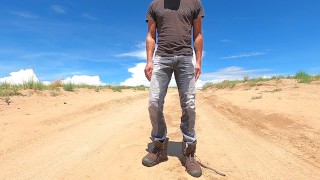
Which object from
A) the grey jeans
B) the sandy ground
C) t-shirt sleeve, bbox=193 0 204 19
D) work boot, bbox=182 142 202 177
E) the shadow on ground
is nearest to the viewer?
work boot, bbox=182 142 202 177

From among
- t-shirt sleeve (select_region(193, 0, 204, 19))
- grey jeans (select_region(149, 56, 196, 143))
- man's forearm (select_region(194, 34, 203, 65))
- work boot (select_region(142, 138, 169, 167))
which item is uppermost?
t-shirt sleeve (select_region(193, 0, 204, 19))

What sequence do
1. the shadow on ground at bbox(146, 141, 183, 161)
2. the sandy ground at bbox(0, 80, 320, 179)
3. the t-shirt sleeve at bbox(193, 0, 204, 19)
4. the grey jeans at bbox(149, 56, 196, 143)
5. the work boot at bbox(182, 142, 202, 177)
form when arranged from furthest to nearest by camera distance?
the shadow on ground at bbox(146, 141, 183, 161) < the t-shirt sleeve at bbox(193, 0, 204, 19) < the grey jeans at bbox(149, 56, 196, 143) < the sandy ground at bbox(0, 80, 320, 179) < the work boot at bbox(182, 142, 202, 177)

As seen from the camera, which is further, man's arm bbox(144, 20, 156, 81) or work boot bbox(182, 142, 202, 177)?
man's arm bbox(144, 20, 156, 81)

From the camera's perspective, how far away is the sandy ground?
13.1 ft

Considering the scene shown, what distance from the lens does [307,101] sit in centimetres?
923

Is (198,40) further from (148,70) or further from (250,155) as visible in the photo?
(250,155)

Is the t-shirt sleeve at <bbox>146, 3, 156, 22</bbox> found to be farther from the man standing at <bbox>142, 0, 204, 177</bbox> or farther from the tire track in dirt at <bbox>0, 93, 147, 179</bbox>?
the tire track in dirt at <bbox>0, 93, 147, 179</bbox>

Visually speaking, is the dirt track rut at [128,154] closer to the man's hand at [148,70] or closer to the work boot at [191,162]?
the work boot at [191,162]

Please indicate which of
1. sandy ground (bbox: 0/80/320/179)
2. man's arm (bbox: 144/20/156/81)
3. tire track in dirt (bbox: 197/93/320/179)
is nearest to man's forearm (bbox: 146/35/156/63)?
man's arm (bbox: 144/20/156/81)

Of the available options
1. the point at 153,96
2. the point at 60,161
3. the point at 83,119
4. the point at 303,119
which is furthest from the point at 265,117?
the point at 60,161

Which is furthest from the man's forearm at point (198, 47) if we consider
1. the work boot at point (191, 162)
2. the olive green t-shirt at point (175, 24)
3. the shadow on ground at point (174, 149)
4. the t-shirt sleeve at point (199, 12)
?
the shadow on ground at point (174, 149)

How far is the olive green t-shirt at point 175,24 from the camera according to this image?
13.5ft

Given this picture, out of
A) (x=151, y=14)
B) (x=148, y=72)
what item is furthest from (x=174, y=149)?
(x=151, y=14)

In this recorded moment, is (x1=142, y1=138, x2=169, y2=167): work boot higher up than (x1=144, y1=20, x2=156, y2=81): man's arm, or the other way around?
(x1=144, y1=20, x2=156, y2=81): man's arm
